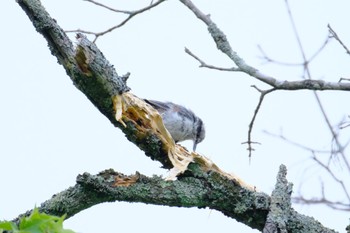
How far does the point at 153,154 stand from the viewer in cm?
412

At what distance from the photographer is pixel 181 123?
7727 millimetres

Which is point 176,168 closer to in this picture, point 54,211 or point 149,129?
point 149,129

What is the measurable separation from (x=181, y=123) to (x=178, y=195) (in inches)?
150

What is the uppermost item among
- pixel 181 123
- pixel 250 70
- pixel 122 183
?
pixel 181 123

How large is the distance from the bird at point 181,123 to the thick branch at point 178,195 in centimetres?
332

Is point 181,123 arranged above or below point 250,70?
above

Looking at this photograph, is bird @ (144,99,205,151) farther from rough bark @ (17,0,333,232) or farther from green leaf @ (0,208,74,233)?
green leaf @ (0,208,74,233)

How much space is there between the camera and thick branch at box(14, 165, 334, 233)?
3834mm

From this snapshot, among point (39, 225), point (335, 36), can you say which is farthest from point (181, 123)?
point (39, 225)

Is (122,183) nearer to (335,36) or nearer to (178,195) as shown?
(178,195)

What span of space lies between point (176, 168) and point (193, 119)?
4.01 metres

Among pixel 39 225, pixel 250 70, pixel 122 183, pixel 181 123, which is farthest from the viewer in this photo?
pixel 181 123

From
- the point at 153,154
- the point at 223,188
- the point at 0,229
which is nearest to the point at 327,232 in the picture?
the point at 223,188

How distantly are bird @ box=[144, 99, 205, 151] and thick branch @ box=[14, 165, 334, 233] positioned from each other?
10.9ft
